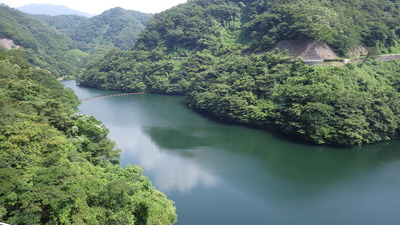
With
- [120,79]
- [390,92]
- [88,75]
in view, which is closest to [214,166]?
[390,92]

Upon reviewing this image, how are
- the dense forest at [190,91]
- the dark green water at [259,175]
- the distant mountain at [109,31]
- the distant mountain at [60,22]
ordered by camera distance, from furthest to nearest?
the distant mountain at [60,22]
the distant mountain at [109,31]
the dark green water at [259,175]
the dense forest at [190,91]

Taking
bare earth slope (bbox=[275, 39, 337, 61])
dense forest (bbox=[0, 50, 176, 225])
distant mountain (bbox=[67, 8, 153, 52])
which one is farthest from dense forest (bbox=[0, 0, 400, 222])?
distant mountain (bbox=[67, 8, 153, 52])

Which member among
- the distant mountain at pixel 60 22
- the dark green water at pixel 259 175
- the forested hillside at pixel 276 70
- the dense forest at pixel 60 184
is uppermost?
the distant mountain at pixel 60 22

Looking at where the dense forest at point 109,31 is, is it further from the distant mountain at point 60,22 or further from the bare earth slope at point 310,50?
the bare earth slope at point 310,50

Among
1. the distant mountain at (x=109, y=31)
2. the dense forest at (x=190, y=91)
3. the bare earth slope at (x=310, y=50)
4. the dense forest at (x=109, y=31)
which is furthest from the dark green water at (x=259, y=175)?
the distant mountain at (x=109, y=31)

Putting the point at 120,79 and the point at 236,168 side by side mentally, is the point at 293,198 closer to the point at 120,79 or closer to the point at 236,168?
the point at 236,168

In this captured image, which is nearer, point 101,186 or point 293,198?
point 101,186

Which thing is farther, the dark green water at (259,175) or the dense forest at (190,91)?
the dark green water at (259,175)

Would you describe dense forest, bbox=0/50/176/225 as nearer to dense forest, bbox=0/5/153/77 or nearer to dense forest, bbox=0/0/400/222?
dense forest, bbox=0/0/400/222
